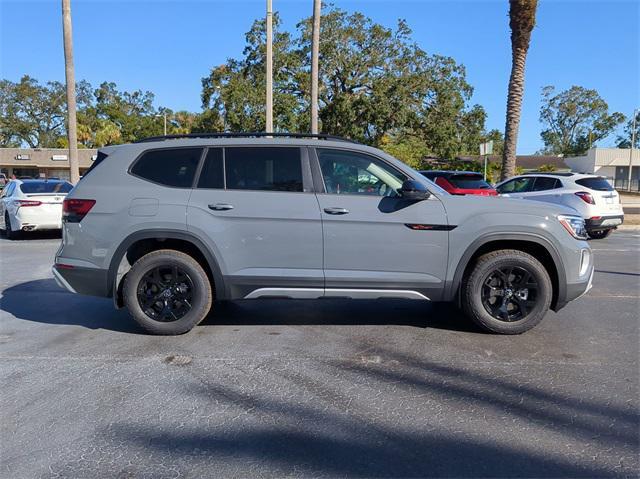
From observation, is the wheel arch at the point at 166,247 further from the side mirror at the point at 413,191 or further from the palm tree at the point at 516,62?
the palm tree at the point at 516,62

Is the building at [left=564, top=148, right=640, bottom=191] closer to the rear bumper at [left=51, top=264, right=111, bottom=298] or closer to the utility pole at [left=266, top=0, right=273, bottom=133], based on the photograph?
the utility pole at [left=266, top=0, right=273, bottom=133]

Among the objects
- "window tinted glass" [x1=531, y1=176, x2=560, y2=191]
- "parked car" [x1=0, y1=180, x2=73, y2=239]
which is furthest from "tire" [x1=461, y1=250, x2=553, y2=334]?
"parked car" [x1=0, y1=180, x2=73, y2=239]

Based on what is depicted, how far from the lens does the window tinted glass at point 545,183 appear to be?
13.0 m

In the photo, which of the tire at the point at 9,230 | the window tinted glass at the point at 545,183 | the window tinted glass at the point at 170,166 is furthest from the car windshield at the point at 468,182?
the tire at the point at 9,230

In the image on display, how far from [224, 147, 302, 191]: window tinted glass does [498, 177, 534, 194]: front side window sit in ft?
34.0

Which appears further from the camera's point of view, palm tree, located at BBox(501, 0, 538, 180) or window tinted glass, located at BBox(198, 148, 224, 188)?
palm tree, located at BBox(501, 0, 538, 180)

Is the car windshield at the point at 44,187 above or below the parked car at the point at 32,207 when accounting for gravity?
above

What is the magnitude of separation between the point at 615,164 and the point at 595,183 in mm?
47274

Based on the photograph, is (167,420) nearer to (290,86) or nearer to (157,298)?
(157,298)

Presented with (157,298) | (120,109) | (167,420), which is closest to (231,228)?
(157,298)

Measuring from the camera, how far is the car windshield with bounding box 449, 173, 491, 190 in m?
12.8

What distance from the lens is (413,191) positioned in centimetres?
477

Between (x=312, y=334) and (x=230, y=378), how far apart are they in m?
1.28

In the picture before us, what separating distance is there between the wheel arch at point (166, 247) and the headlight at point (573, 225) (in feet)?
10.9
